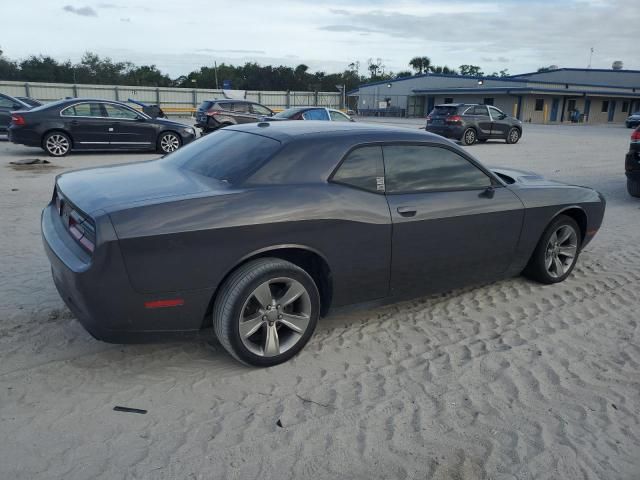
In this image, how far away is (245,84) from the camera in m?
84.2

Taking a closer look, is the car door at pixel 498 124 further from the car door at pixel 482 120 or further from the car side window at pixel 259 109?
the car side window at pixel 259 109

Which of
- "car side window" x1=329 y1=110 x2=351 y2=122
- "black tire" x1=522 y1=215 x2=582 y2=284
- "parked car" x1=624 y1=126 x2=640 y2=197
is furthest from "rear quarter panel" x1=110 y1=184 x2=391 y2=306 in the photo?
"car side window" x1=329 y1=110 x2=351 y2=122

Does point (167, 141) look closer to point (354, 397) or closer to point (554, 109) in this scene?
point (354, 397)

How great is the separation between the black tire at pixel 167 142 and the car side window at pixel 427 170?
10935mm

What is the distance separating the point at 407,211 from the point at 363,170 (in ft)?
1.43

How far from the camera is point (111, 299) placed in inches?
114

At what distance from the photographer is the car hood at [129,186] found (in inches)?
122

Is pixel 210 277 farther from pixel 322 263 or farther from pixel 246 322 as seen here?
pixel 322 263

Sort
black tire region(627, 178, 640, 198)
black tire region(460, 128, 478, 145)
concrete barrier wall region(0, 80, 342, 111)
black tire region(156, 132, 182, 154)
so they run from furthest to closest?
concrete barrier wall region(0, 80, 342, 111) < black tire region(460, 128, 478, 145) < black tire region(156, 132, 182, 154) < black tire region(627, 178, 640, 198)

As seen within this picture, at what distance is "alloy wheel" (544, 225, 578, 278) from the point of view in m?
4.93

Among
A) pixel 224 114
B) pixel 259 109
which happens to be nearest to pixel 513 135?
pixel 259 109

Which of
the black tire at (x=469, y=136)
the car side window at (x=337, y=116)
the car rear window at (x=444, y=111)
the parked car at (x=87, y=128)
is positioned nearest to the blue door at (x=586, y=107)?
the black tire at (x=469, y=136)

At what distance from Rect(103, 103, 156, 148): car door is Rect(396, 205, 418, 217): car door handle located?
11268mm

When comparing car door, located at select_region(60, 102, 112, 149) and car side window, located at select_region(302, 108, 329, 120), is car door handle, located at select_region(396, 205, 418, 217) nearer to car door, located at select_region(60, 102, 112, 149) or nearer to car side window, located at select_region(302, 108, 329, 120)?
car door, located at select_region(60, 102, 112, 149)
